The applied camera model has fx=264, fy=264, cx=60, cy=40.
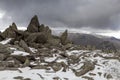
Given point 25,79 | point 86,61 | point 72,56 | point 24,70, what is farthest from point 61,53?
point 25,79

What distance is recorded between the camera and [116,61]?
43.2 metres

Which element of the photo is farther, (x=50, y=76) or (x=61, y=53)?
(x=61, y=53)

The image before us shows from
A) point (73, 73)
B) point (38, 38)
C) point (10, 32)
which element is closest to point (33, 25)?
point (10, 32)

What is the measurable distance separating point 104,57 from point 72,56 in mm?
5666

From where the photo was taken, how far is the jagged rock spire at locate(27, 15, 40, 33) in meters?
58.9

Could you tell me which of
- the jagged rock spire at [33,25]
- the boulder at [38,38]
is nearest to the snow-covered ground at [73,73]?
the boulder at [38,38]

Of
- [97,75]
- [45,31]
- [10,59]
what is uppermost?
[45,31]

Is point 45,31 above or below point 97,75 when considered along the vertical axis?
above

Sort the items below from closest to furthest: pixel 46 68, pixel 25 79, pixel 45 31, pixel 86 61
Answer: pixel 25 79 < pixel 46 68 < pixel 86 61 < pixel 45 31

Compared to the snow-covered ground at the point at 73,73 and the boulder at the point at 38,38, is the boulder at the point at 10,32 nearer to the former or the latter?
the boulder at the point at 38,38

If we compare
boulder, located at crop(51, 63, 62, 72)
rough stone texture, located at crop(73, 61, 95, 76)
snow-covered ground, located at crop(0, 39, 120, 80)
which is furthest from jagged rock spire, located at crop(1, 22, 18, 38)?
rough stone texture, located at crop(73, 61, 95, 76)

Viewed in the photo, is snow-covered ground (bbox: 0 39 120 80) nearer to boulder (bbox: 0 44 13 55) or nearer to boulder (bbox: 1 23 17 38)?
boulder (bbox: 0 44 13 55)

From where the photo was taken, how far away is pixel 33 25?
5959 centimetres

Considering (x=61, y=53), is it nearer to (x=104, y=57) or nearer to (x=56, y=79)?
(x=104, y=57)
